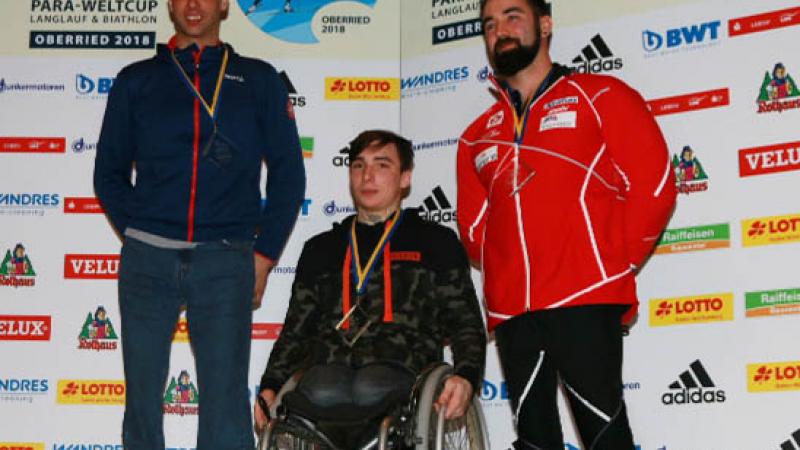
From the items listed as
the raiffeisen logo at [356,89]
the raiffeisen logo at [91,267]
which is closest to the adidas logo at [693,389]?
the raiffeisen logo at [356,89]

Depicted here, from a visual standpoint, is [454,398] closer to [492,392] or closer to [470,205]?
[470,205]

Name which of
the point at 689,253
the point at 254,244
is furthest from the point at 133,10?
the point at 689,253

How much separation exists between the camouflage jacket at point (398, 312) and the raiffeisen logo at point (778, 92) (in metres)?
1.29

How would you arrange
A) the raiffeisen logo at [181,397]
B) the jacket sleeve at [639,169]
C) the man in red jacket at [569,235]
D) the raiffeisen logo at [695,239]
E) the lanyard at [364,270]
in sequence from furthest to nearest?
the raiffeisen logo at [181,397] < the raiffeisen logo at [695,239] < the lanyard at [364,270] < the jacket sleeve at [639,169] < the man in red jacket at [569,235]

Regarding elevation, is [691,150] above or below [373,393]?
above

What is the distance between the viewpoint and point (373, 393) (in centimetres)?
334

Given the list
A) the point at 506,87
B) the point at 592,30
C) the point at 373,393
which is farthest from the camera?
the point at 592,30

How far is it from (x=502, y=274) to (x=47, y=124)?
252 cm

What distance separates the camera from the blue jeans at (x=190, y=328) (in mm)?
3654

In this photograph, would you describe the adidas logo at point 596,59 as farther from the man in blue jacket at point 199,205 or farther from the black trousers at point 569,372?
the black trousers at point 569,372

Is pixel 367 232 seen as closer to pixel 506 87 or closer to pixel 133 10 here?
pixel 506 87

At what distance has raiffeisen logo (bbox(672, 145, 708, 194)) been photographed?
4.18 meters

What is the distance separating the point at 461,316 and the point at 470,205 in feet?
1.45

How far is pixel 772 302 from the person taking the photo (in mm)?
3916
